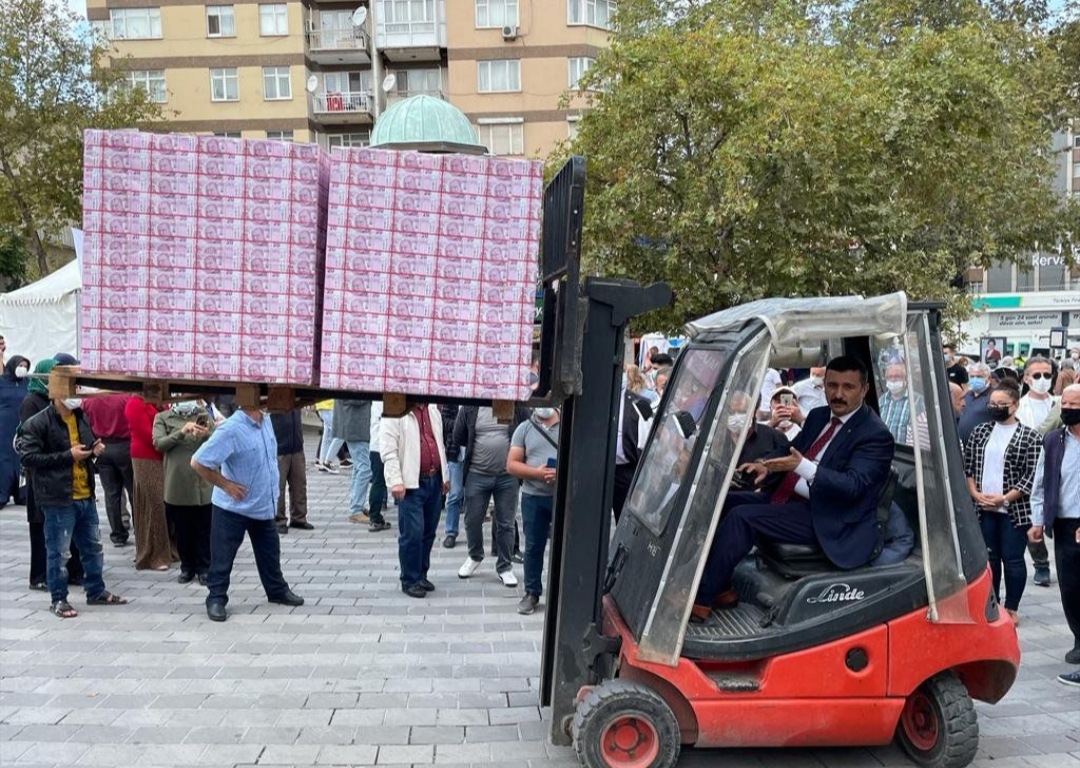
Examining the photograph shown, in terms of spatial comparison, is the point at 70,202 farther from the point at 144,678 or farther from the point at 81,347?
the point at 81,347

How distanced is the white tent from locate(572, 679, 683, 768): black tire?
58.7 feet

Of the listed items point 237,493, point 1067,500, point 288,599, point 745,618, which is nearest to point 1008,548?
point 1067,500

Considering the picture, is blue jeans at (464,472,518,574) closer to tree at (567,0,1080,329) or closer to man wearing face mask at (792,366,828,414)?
man wearing face mask at (792,366,828,414)

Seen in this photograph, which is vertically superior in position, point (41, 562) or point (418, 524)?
point (418, 524)

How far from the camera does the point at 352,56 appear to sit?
44562mm

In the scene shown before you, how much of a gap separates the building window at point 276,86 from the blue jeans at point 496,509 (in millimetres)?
40028

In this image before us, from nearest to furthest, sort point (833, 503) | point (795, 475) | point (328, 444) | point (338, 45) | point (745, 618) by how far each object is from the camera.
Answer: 1. point (833, 503)
2. point (745, 618)
3. point (795, 475)
4. point (328, 444)
5. point (338, 45)

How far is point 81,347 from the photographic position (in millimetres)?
3541

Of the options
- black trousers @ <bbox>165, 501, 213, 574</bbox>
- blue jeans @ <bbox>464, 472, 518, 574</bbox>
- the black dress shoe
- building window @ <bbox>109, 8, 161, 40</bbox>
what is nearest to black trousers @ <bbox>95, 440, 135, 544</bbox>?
black trousers @ <bbox>165, 501, 213, 574</bbox>

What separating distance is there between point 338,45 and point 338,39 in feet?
1.25

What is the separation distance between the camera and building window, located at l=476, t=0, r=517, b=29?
41.3 metres

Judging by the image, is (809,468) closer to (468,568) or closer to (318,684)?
(318,684)

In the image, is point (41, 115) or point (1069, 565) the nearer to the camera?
point (1069, 565)

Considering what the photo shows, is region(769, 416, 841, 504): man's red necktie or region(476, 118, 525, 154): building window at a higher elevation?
region(476, 118, 525, 154): building window
